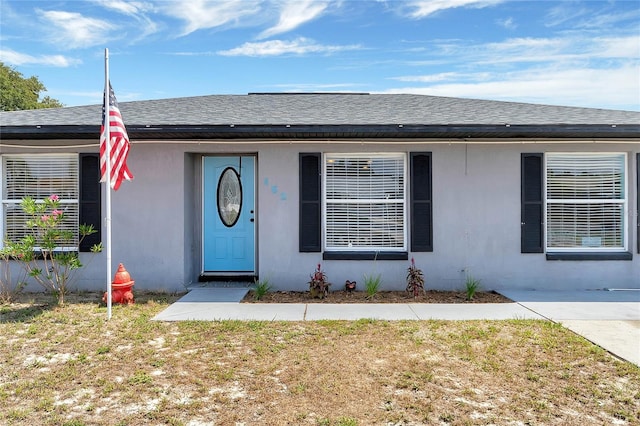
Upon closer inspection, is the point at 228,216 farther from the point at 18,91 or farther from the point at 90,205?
the point at 18,91

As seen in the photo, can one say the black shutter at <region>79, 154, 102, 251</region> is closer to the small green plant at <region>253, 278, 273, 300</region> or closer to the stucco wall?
the stucco wall

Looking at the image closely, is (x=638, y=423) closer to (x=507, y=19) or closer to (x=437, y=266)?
(x=437, y=266)

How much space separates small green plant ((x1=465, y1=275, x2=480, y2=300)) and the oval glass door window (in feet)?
13.8

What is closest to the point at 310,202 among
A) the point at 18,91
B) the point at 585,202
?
the point at 585,202

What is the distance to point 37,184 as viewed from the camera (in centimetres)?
664

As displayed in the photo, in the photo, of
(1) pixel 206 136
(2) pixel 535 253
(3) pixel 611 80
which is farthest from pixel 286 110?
(3) pixel 611 80

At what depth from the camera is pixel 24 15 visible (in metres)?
8.98

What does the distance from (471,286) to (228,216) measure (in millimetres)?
4428

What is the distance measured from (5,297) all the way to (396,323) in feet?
19.3

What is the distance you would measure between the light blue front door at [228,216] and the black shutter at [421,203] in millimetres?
2925

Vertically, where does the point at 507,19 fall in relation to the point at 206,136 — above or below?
above

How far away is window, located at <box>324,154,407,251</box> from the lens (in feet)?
21.8

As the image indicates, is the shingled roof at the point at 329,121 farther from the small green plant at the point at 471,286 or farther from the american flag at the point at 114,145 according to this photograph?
the small green plant at the point at 471,286

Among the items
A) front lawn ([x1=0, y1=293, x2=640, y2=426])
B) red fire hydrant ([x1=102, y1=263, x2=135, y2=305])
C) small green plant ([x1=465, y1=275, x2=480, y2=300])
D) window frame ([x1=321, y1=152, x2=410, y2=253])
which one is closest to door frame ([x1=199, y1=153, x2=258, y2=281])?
window frame ([x1=321, y1=152, x2=410, y2=253])
